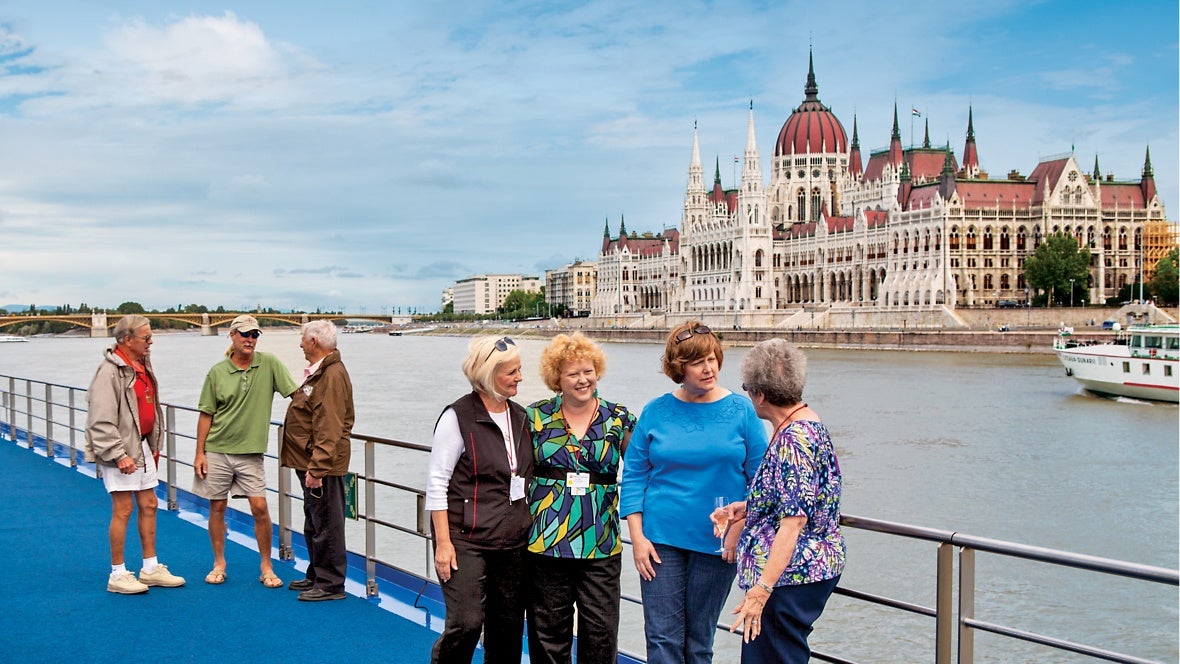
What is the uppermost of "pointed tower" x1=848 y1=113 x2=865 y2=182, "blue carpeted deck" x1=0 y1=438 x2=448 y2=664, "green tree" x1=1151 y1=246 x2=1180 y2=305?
"pointed tower" x1=848 y1=113 x2=865 y2=182

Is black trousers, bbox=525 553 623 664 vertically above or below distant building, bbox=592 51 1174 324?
below

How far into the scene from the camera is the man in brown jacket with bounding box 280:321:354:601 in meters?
4.68

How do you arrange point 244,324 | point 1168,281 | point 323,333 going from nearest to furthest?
1. point 323,333
2. point 244,324
3. point 1168,281

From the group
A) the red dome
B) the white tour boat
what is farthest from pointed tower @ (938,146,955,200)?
the white tour boat

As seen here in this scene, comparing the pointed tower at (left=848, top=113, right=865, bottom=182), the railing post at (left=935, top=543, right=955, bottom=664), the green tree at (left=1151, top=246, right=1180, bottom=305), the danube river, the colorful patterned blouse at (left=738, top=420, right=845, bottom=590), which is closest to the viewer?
the colorful patterned blouse at (left=738, top=420, right=845, bottom=590)

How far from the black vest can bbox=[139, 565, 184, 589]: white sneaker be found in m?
2.48

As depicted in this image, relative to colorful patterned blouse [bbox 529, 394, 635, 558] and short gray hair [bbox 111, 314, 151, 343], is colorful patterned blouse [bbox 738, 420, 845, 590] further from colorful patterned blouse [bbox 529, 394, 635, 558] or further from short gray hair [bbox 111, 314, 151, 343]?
short gray hair [bbox 111, 314, 151, 343]

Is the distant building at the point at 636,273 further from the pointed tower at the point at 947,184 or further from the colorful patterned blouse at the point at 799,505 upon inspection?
the colorful patterned blouse at the point at 799,505

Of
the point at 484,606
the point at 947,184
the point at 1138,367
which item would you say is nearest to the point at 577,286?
the point at 947,184

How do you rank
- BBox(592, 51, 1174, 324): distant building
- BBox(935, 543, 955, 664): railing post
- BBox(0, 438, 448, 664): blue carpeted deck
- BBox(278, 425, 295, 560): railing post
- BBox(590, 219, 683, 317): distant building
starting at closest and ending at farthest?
BBox(935, 543, 955, 664): railing post < BBox(0, 438, 448, 664): blue carpeted deck < BBox(278, 425, 295, 560): railing post < BBox(592, 51, 1174, 324): distant building < BBox(590, 219, 683, 317): distant building

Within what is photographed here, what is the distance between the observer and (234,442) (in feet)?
16.7

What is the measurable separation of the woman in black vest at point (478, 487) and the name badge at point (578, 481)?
16cm

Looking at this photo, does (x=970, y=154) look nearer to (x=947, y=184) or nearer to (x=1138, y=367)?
(x=947, y=184)

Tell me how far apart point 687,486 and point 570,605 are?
625 mm
